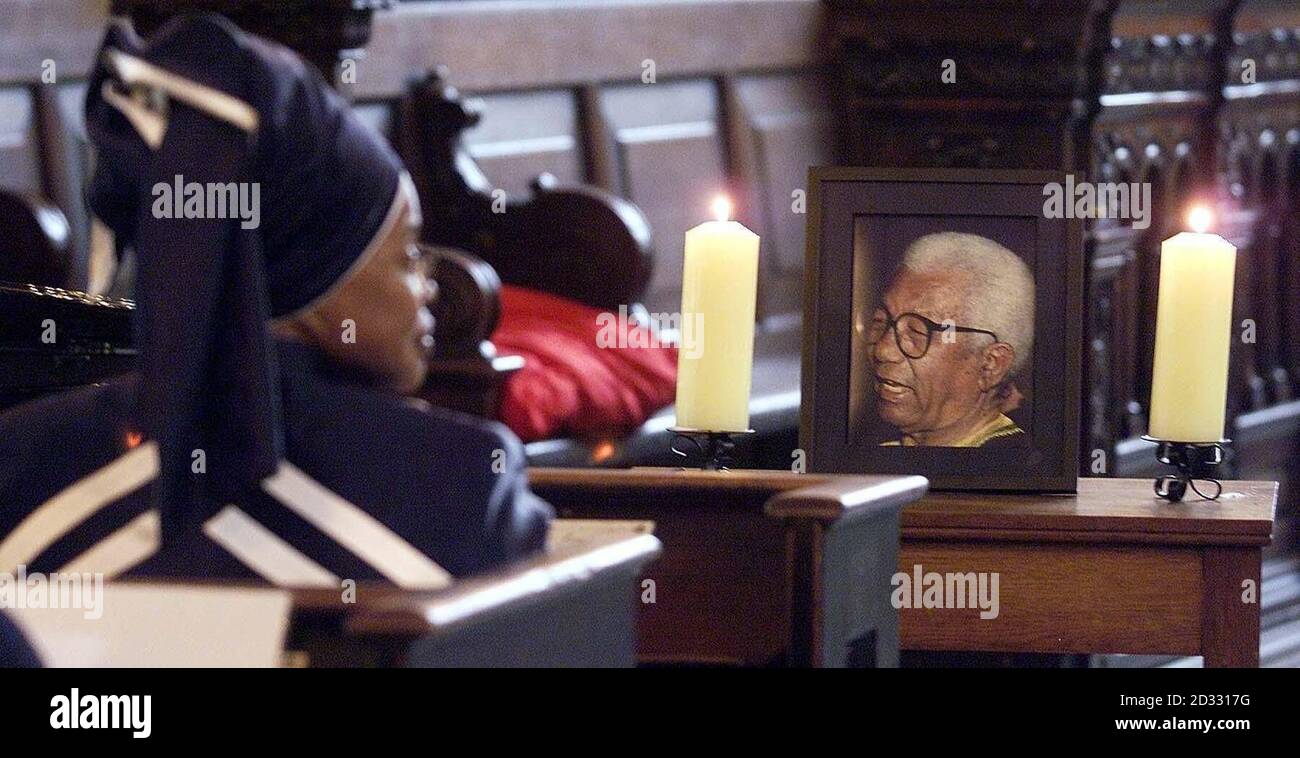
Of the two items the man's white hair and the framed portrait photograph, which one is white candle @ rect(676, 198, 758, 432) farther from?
the man's white hair

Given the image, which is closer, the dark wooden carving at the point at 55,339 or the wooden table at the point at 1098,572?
the wooden table at the point at 1098,572

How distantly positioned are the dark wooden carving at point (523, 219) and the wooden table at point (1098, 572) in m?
1.68

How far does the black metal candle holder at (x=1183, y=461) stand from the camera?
237cm

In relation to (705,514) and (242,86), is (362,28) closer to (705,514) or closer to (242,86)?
(705,514)

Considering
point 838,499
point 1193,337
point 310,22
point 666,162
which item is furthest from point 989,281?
point 666,162

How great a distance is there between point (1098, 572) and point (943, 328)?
1.10 ft

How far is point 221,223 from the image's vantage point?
1529 mm

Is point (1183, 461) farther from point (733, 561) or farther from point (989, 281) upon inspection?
point (733, 561)

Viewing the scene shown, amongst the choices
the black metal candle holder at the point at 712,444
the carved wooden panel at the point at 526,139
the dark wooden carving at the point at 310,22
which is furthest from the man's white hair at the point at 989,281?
the carved wooden panel at the point at 526,139

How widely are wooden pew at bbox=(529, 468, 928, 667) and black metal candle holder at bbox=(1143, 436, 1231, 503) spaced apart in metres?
0.37

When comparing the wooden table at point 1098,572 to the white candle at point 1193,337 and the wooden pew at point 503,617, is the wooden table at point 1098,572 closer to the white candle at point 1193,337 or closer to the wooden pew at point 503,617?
the white candle at point 1193,337

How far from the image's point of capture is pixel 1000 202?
2.47 meters

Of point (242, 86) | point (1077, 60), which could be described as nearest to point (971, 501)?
point (242, 86)

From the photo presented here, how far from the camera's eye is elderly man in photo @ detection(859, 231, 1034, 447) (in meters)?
2.44
